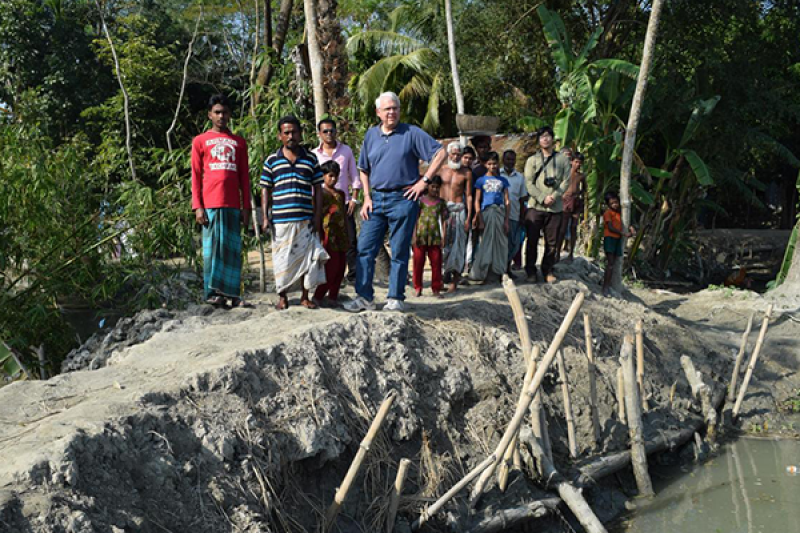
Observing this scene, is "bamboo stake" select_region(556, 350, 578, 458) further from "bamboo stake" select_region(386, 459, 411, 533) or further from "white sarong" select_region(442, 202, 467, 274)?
"white sarong" select_region(442, 202, 467, 274)

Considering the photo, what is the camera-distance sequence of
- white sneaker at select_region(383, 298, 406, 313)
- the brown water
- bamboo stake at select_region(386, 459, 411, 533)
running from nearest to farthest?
bamboo stake at select_region(386, 459, 411, 533)
the brown water
white sneaker at select_region(383, 298, 406, 313)

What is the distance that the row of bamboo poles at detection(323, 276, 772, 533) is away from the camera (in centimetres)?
416

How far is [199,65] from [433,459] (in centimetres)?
1534

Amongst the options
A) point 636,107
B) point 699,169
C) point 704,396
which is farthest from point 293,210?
point 699,169

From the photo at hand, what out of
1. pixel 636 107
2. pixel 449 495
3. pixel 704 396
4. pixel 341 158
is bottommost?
pixel 704 396

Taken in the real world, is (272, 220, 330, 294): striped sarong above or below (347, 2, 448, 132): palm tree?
below

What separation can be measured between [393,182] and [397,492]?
8.07 ft

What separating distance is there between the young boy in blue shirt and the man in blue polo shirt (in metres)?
1.90

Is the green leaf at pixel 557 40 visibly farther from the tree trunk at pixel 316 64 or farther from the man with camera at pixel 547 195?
the tree trunk at pixel 316 64

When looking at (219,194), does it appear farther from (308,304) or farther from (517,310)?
(517,310)

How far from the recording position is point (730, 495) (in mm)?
6094

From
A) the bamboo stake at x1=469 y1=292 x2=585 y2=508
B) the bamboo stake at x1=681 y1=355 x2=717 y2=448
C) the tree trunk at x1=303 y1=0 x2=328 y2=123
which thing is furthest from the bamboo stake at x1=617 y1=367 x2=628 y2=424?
the tree trunk at x1=303 y1=0 x2=328 y2=123

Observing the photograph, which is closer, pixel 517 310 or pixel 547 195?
pixel 517 310

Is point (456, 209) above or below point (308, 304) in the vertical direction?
above
